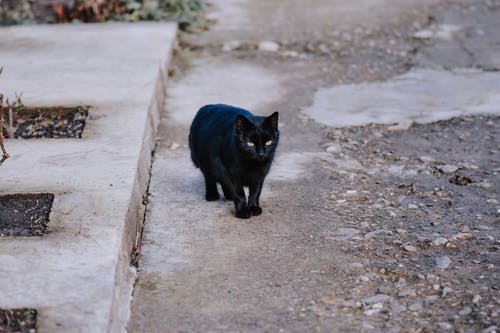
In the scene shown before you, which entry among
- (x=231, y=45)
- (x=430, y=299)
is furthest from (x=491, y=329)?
(x=231, y=45)

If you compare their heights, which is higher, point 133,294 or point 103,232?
point 103,232

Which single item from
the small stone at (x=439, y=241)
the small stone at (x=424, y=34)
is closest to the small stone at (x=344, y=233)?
the small stone at (x=439, y=241)

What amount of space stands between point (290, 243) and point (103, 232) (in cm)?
98

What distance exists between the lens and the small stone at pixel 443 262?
3.70 metres

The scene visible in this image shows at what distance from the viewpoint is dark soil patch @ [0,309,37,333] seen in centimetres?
295

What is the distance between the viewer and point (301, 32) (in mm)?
8109

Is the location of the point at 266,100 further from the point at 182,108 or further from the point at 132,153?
the point at 132,153

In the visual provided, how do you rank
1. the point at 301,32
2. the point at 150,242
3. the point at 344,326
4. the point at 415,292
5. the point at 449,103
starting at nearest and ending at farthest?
1. the point at 344,326
2. the point at 415,292
3. the point at 150,242
4. the point at 449,103
5. the point at 301,32

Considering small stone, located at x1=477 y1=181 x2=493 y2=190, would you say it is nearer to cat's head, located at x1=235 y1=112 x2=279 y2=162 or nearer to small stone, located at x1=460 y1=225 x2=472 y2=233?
small stone, located at x1=460 y1=225 x2=472 y2=233

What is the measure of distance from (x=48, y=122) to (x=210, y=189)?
1.44m

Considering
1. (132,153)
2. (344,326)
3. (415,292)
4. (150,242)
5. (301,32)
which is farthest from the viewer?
(301,32)

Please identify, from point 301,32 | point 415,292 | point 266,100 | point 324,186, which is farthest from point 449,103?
point 415,292

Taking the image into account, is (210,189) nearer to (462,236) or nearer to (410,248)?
(410,248)

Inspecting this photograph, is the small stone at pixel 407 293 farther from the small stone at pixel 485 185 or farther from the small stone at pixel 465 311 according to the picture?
the small stone at pixel 485 185
